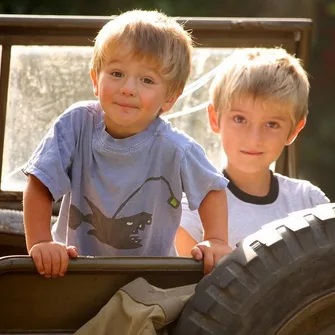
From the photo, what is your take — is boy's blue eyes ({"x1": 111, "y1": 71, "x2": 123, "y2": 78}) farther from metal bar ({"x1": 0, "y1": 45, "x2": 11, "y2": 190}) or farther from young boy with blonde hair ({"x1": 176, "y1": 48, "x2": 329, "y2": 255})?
metal bar ({"x1": 0, "y1": 45, "x2": 11, "y2": 190})

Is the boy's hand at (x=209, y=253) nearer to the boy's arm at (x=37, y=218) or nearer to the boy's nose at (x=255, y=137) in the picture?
the boy's arm at (x=37, y=218)

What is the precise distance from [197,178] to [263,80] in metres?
0.66

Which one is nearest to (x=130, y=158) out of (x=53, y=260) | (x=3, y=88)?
(x=53, y=260)

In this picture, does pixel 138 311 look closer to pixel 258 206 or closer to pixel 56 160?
pixel 56 160

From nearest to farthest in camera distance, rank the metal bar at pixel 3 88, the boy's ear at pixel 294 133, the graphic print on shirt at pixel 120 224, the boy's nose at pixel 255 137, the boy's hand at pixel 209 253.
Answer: the boy's hand at pixel 209 253, the graphic print on shirt at pixel 120 224, the boy's nose at pixel 255 137, the boy's ear at pixel 294 133, the metal bar at pixel 3 88

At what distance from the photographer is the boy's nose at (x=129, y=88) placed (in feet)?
10.5

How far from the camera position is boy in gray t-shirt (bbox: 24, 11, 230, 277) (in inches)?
128

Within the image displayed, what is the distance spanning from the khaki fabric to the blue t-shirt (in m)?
0.48

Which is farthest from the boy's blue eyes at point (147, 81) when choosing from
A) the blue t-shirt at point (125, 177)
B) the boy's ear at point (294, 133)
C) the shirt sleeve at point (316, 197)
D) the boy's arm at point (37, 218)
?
the shirt sleeve at point (316, 197)

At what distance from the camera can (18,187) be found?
4176mm

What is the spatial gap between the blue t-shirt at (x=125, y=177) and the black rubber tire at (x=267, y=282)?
519 mm

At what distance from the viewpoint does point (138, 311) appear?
109 inches

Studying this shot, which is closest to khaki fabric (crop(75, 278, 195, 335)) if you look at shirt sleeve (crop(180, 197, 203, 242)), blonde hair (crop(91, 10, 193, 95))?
blonde hair (crop(91, 10, 193, 95))

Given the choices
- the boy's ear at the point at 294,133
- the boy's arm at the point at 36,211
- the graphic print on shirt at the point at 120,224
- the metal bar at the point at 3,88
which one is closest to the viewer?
A: the boy's arm at the point at 36,211
